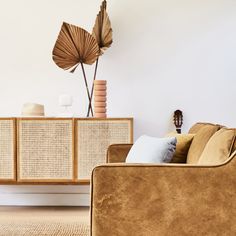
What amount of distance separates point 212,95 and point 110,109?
0.94 m

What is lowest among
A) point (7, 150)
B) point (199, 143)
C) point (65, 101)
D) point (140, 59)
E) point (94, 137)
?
point (7, 150)

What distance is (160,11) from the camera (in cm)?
391

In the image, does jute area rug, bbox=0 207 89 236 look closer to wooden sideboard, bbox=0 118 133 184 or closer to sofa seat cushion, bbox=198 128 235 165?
wooden sideboard, bbox=0 118 133 184

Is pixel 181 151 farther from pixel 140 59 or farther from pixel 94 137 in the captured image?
pixel 140 59

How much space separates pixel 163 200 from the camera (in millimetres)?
1901

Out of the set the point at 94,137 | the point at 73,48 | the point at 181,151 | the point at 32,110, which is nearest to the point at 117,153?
the point at 94,137

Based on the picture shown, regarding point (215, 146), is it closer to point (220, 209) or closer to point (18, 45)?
point (220, 209)

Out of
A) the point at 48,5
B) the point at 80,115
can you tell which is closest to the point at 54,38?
the point at 48,5

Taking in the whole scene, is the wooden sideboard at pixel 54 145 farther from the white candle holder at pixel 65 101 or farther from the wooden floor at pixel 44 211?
the wooden floor at pixel 44 211

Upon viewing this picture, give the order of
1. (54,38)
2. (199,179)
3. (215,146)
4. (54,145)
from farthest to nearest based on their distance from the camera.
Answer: (54,38) < (54,145) < (215,146) < (199,179)

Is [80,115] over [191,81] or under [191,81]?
under

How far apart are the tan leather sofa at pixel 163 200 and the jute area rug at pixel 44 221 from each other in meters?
1.04

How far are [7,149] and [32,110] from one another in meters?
0.38

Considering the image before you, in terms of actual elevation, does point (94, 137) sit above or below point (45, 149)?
above
